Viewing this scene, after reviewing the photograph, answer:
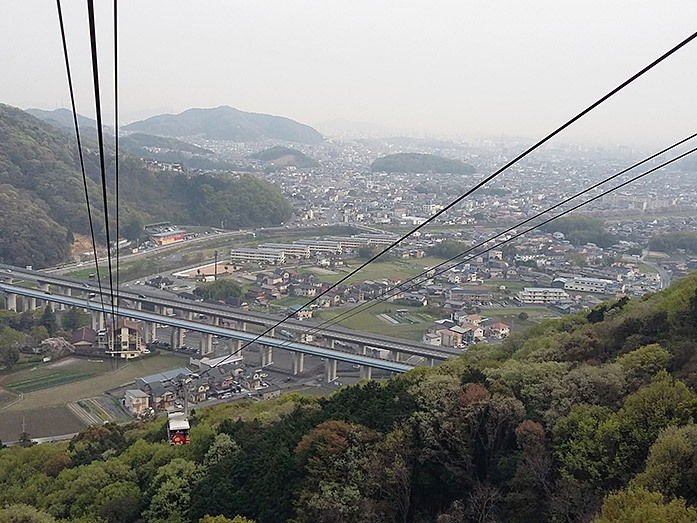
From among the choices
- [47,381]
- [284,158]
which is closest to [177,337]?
[47,381]

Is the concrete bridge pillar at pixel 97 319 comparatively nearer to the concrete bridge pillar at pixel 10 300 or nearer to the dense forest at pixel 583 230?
the concrete bridge pillar at pixel 10 300

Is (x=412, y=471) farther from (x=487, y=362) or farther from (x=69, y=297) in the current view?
(x=69, y=297)

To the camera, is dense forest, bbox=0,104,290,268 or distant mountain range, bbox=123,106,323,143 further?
distant mountain range, bbox=123,106,323,143

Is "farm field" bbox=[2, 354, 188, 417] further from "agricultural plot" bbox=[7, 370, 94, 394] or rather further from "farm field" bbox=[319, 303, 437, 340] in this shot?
"farm field" bbox=[319, 303, 437, 340]

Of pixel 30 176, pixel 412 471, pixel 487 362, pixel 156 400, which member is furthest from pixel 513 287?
pixel 30 176

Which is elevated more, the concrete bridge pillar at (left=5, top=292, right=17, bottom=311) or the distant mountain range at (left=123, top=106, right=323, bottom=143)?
the distant mountain range at (left=123, top=106, right=323, bottom=143)

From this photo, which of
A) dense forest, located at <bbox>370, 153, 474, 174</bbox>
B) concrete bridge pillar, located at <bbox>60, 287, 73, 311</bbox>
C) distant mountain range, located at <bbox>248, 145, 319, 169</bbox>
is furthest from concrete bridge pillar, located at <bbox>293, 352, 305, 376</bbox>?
distant mountain range, located at <bbox>248, 145, 319, 169</bbox>
